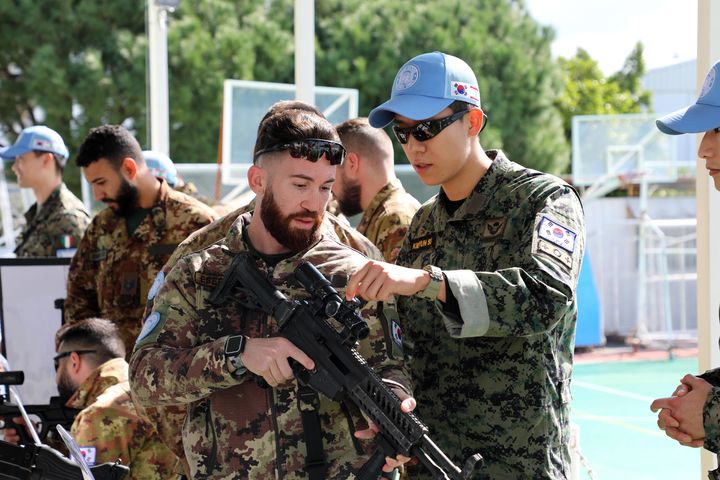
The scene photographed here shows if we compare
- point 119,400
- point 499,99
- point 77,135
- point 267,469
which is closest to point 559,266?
point 267,469

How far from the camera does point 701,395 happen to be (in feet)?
8.71

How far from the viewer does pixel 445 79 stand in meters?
2.95

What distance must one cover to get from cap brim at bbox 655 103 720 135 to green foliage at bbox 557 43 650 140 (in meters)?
35.7

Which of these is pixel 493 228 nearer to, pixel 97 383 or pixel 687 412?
pixel 687 412

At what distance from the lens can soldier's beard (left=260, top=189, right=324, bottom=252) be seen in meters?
2.73

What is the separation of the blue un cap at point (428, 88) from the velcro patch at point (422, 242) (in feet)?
1.28

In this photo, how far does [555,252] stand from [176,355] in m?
1.06

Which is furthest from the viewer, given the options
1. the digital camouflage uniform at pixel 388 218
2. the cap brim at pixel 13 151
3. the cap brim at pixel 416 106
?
the cap brim at pixel 13 151

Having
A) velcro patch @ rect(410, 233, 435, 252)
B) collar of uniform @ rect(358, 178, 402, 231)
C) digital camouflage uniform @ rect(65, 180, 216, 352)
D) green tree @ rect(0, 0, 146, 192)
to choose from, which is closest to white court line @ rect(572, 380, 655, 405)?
A: collar of uniform @ rect(358, 178, 402, 231)

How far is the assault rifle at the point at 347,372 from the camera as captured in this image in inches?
96.7

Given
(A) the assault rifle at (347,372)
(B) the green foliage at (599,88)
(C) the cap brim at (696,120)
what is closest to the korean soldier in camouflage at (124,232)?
(A) the assault rifle at (347,372)

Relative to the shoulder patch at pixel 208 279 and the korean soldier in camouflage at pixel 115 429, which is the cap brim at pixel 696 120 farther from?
the korean soldier in camouflage at pixel 115 429

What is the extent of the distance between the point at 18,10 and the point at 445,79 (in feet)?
93.3

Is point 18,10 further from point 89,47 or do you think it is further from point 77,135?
point 77,135
